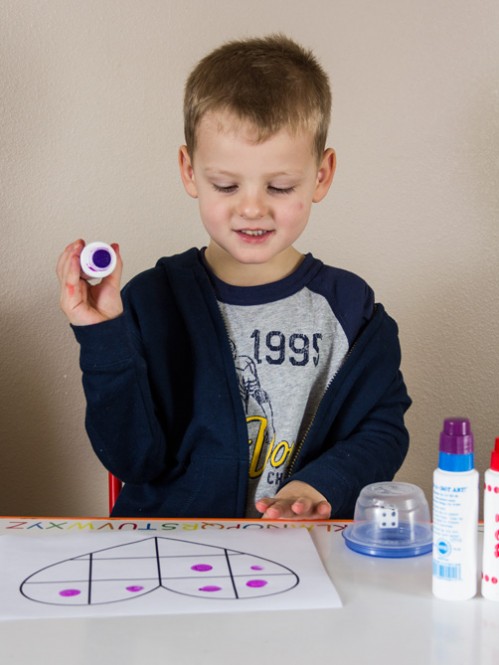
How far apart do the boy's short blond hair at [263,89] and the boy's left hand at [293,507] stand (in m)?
0.43

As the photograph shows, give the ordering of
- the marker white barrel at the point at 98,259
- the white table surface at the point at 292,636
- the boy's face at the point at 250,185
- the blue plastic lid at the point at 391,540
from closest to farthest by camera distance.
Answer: the white table surface at the point at 292,636 < the blue plastic lid at the point at 391,540 < the marker white barrel at the point at 98,259 < the boy's face at the point at 250,185

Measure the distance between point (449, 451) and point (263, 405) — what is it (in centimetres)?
53

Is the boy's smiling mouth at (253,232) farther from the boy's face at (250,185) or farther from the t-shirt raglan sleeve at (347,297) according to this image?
the t-shirt raglan sleeve at (347,297)

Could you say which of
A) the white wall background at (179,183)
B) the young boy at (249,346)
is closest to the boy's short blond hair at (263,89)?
the young boy at (249,346)

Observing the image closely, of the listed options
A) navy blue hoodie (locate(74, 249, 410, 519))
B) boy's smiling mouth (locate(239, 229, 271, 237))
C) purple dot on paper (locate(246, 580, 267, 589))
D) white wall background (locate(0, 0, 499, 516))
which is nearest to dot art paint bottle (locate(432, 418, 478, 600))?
purple dot on paper (locate(246, 580, 267, 589))

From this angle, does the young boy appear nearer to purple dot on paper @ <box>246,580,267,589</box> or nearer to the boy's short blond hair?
the boy's short blond hair

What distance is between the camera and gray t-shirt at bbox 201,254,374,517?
4.07 ft

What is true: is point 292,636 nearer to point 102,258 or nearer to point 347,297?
point 102,258

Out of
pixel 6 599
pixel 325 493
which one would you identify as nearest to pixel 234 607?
pixel 6 599

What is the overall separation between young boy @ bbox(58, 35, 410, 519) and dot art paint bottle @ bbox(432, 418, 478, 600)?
0.33m

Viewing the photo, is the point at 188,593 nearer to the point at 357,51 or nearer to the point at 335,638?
the point at 335,638

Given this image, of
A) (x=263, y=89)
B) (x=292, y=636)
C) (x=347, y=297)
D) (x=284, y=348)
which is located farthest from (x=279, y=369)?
(x=292, y=636)

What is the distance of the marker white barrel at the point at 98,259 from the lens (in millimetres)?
943

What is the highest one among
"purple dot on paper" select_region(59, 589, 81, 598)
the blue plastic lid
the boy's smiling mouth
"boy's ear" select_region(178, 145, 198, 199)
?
"boy's ear" select_region(178, 145, 198, 199)
